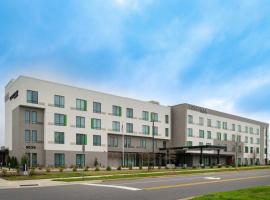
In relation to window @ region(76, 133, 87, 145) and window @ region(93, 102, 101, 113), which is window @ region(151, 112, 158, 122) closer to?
window @ region(93, 102, 101, 113)

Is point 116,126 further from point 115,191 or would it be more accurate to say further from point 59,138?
point 115,191

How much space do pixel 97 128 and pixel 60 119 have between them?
7.52 metres

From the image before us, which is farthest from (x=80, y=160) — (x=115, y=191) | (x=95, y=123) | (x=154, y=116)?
(x=115, y=191)

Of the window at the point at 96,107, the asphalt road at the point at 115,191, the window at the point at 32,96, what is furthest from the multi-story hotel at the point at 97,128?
the asphalt road at the point at 115,191

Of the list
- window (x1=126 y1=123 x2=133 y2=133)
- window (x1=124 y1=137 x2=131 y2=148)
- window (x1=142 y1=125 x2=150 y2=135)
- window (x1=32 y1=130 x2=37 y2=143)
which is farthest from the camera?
window (x1=142 y1=125 x2=150 y2=135)

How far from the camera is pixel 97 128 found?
2345 inches

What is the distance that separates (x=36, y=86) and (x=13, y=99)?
5.33m

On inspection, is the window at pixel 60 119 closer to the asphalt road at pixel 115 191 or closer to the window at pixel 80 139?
the window at pixel 80 139

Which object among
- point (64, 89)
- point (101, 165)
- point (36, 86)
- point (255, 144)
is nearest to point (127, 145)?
point (101, 165)

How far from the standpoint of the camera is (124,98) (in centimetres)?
6450

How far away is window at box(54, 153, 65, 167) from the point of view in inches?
2084

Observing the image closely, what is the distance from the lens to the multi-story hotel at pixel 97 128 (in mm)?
51750

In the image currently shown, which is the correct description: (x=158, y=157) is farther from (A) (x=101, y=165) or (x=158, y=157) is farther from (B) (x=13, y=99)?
(B) (x=13, y=99)

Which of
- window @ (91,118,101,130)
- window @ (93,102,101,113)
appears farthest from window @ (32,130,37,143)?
window @ (93,102,101,113)
